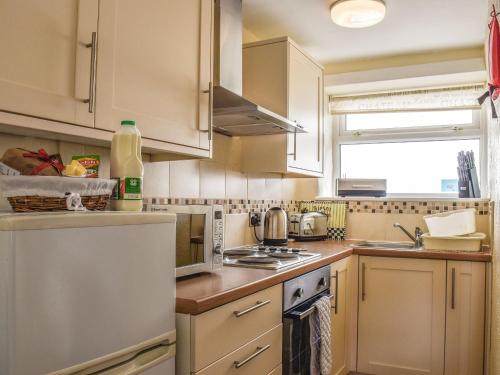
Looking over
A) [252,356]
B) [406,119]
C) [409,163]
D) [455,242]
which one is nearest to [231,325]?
[252,356]

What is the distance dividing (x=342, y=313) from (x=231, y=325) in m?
1.43

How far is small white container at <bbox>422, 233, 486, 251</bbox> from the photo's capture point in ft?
9.06

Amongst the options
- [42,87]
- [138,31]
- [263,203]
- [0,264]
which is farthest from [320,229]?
[0,264]

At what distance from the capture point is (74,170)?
109 centimetres

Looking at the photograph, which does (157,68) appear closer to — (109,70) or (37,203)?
(109,70)

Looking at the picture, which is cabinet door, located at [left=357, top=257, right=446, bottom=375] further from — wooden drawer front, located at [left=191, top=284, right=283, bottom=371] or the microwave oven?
the microwave oven

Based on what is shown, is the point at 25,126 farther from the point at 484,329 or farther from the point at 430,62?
the point at 430,62

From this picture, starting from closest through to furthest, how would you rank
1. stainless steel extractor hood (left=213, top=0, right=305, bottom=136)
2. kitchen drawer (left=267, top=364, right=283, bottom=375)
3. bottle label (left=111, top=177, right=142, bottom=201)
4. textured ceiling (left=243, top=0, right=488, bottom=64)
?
bottle label (left=111, top=177, right=142, bottom=201)
kitchen drawer (left=267, top=364, right=283, bottom=375)
stainless steel extractor hood (left=213, top=0, right=305, bottom=136)
textured ceiling (left=243, top=0, right=488, bottom=64)

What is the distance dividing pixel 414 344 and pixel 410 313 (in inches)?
7.4

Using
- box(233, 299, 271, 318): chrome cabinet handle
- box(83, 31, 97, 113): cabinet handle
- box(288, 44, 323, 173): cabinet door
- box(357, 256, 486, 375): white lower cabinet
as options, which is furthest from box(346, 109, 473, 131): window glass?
box(83, 31, 97, 113): cabinet handle

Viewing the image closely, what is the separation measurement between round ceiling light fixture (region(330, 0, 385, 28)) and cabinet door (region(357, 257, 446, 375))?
4.75 ft

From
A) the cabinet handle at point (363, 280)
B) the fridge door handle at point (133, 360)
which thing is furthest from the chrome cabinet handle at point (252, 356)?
the cabinet handle at point (363, 280)

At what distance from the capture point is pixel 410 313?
9.05 ft

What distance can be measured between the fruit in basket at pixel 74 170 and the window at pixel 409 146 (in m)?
2.93
